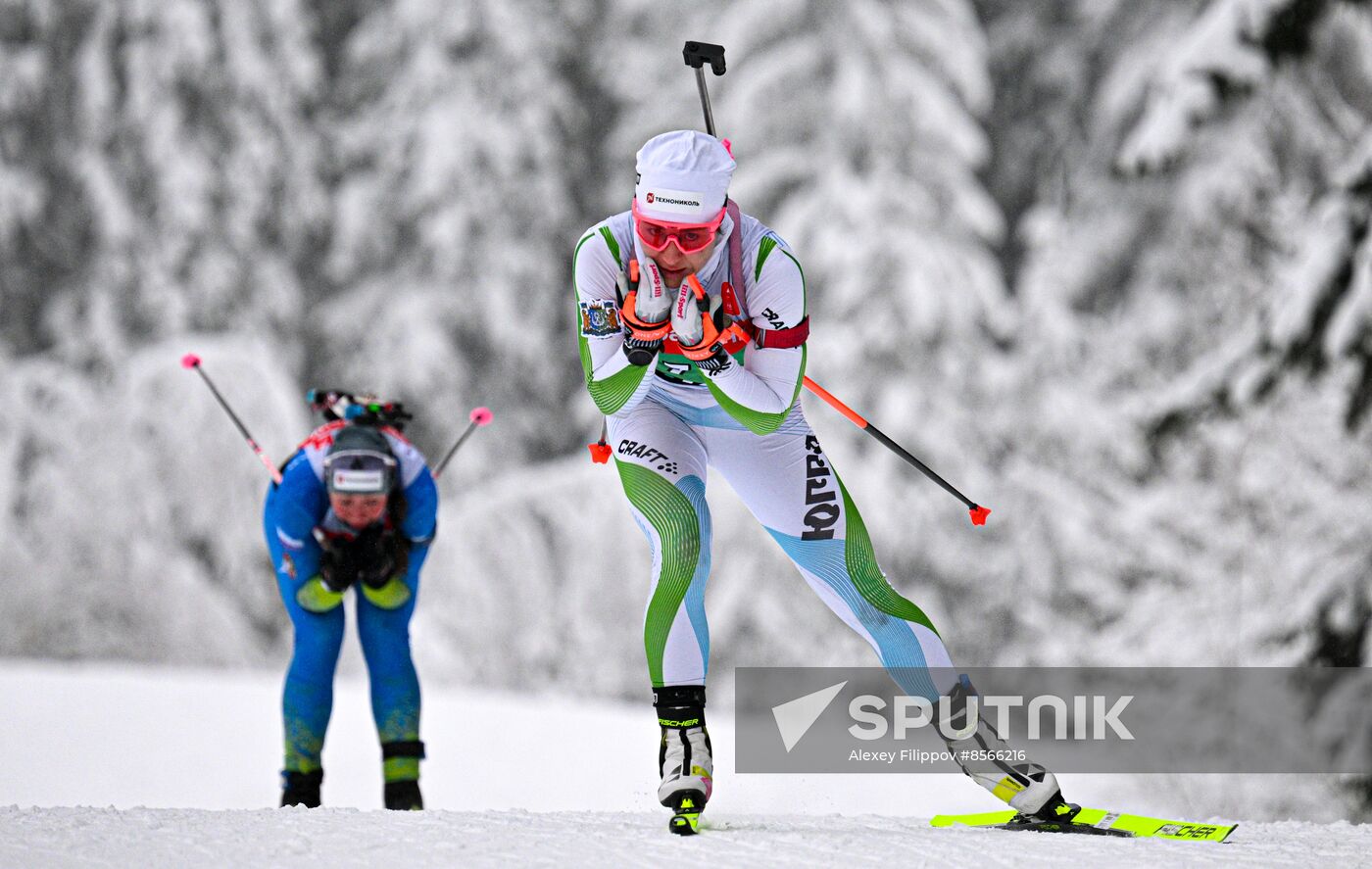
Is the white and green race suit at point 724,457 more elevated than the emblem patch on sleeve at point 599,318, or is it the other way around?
the emblem patch on sleeve at point 599,318

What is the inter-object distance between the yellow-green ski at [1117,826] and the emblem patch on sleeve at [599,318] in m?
1.75

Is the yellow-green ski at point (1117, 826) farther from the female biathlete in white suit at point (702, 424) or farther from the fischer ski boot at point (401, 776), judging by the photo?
the fischer ski boot at point (401, 776)

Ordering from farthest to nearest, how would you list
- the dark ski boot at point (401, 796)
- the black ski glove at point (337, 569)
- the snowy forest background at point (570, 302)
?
1. the snowy forest background at point (570, 302)
2. the dark ski boot at point (401, 796)
3. the black ski glove at point (337, 569)

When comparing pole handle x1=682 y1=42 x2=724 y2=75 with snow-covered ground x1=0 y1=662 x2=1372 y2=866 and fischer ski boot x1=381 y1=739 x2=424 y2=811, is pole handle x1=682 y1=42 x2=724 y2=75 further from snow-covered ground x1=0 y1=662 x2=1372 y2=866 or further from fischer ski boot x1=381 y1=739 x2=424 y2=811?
fischer ski boot x1=381 y1=739 x2=424 y2=811

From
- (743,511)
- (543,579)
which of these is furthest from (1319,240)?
(543,579)

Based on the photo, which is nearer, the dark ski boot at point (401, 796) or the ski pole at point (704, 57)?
the ski pole at point (704, 57)

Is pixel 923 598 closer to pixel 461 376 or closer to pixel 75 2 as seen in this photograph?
pixel 461 376

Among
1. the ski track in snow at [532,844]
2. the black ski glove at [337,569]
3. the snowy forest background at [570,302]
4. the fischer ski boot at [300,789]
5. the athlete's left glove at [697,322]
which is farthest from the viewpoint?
the snowy forest background at [570,302]

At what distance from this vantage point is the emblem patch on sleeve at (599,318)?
4.13 m

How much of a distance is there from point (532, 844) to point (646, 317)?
1340 millimetres

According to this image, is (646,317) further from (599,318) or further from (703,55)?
(703,55)

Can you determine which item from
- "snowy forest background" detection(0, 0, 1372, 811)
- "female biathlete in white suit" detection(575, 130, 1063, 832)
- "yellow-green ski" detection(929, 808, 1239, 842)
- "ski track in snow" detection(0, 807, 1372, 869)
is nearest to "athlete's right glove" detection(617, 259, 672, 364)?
"female biathlete in white suit" detection(575, 130, 1063, 832)

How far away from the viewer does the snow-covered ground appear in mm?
3873

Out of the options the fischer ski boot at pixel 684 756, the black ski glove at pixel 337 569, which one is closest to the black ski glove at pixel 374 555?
the black ski glove at pixel 337 569
